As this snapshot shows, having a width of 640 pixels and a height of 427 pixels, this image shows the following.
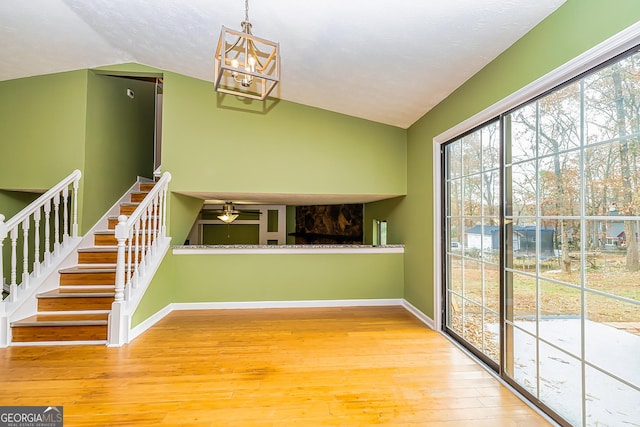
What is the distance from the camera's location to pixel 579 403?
178 cm

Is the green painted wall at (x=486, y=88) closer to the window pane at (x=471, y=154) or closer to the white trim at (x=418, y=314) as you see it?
the white trim at (x=418, y=314)

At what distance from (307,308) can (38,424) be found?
2.80m

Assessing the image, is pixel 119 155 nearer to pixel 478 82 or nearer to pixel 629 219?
pixel 478 82

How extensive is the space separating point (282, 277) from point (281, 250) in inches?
14.5

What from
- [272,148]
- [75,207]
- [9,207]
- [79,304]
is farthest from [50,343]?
[272,148]

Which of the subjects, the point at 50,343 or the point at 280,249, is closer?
the point at 50,343

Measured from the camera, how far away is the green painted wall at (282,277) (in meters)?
4.14

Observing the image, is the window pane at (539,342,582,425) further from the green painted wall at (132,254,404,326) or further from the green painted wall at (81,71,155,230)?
the green painted wall at (81,71,155,230)

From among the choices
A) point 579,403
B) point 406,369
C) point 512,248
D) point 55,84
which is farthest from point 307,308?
point 55,84

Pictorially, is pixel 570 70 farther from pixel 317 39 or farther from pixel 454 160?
pixel 317 39

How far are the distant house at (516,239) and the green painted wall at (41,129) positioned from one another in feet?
15.0

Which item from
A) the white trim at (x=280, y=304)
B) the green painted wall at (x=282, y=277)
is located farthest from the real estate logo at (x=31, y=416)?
the green painted wall at (x=282, y=277)

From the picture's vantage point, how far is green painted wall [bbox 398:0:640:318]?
1.64 m

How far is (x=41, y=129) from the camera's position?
385cm
